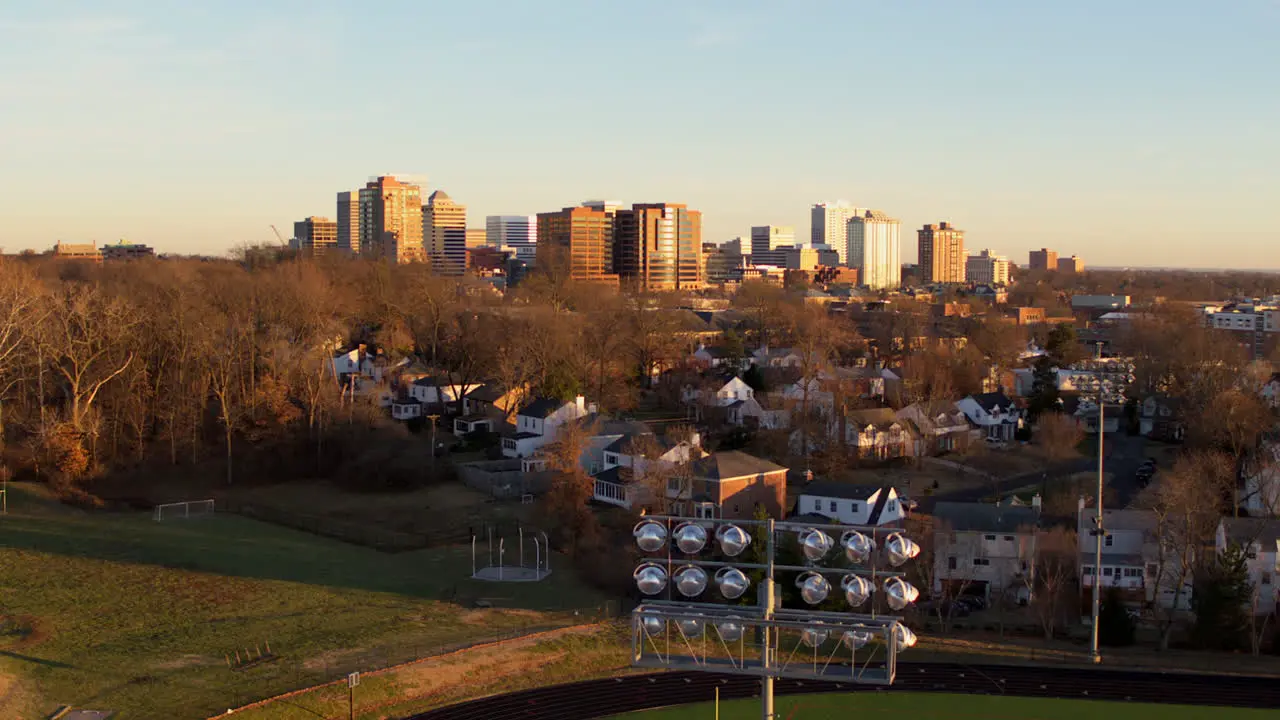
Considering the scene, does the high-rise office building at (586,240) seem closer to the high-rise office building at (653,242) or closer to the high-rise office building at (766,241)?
the high-rise office building at (653,242)

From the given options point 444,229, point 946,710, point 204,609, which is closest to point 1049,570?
point 946,710

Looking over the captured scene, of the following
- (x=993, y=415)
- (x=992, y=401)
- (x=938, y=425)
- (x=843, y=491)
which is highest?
(x=992, y=401)

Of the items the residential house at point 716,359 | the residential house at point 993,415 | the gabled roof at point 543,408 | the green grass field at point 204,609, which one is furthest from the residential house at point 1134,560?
the residential house at point 716,359

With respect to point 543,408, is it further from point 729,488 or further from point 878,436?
point 878,436

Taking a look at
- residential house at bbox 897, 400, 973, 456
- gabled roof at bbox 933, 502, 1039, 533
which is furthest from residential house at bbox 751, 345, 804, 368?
gabled roof at bbox 933, 502, 1039, 533

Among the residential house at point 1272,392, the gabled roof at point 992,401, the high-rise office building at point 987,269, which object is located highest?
the high-rise office building at point 987,269

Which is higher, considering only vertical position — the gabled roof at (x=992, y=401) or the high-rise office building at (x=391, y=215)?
the high-rise office building at (x=391, y=215)
